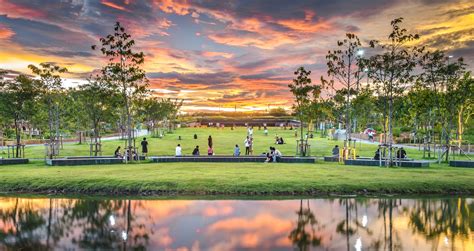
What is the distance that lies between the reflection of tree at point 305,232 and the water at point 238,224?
38mm

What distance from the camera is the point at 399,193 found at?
82.2 feet

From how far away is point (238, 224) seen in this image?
18.2 meters

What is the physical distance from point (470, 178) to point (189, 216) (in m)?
19.7

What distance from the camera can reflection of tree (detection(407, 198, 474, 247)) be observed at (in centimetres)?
1692

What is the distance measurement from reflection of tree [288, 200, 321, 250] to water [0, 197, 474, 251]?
38 millimetres

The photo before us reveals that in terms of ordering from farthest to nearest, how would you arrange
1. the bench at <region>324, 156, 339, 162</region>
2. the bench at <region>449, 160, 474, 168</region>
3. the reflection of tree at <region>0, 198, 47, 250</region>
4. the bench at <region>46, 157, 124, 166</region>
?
the bench at <region>324, 156, 339, 162</region>
the bench at <region>46, 157, 124, 166</region>
the bench at <region>449, 160, 474, 168</region>
the reflection of tree at <region>0, 198, 47, 250</region>

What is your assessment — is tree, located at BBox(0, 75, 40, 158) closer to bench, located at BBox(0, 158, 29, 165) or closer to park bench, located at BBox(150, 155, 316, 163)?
bench, located at BBox(0, 158, 29, 165)

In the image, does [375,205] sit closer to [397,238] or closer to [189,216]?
[397,238]

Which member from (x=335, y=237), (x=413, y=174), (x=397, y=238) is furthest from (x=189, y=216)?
(x=413, y=174)

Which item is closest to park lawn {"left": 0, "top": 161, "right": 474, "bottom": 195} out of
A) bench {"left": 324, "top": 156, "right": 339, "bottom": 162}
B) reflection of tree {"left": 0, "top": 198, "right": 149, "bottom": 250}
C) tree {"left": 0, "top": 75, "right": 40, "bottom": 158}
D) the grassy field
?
the grassy field

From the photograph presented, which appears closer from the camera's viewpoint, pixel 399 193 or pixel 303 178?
pixel 399 193

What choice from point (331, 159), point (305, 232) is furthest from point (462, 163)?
point (305, 232)

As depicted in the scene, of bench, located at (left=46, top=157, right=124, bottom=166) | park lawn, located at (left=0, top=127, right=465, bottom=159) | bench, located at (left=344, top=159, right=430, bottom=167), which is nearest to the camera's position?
bench, located at (left=344, top=159, right=430, bottom=167)

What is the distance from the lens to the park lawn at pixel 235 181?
25.1 meters
